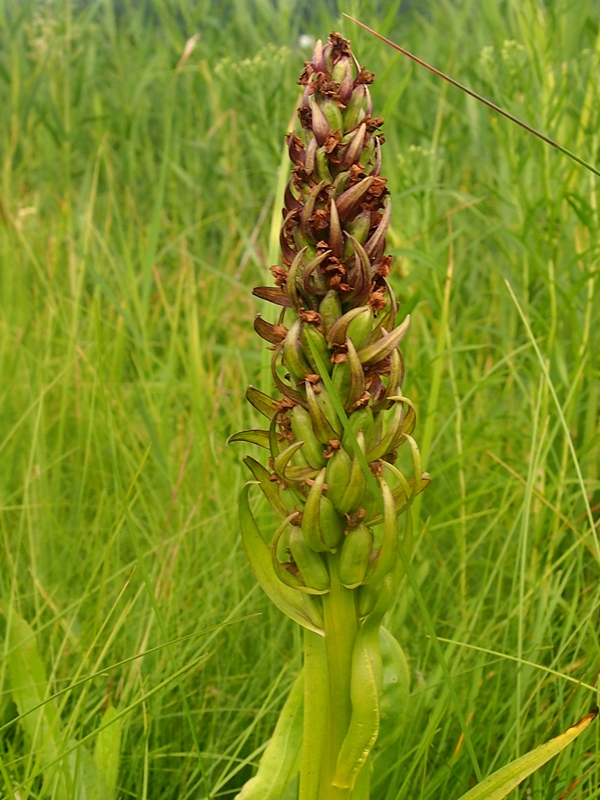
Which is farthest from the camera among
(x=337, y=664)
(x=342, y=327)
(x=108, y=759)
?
(x=108, y=759)

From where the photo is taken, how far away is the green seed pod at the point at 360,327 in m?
0.96

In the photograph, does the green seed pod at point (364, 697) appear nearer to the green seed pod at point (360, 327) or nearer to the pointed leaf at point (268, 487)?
the pointed leaf at point (268, 487)

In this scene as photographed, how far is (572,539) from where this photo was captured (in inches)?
78.1

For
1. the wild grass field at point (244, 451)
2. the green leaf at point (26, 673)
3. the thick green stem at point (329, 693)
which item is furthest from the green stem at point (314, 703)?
the green leaf at point (26, 673)

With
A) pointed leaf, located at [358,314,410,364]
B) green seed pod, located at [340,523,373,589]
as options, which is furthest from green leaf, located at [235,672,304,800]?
pointed leaf, located at [358,314,410,364]

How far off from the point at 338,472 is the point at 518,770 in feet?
1.31

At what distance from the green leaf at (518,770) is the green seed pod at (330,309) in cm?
52

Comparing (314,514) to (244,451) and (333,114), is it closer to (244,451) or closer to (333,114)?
(333,114)

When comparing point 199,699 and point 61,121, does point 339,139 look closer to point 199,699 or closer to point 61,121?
point 199,699

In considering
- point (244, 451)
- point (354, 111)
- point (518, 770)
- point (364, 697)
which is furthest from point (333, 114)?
point (244, 451)

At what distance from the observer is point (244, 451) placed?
223 cm

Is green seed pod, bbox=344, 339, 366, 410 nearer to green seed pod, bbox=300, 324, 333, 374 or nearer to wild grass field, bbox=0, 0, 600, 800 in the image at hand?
green seed pod, bbox=300, 324, 333, 374

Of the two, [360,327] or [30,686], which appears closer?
[360,327]

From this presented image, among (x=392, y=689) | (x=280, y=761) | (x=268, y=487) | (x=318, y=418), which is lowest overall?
(x=280, y=761)
